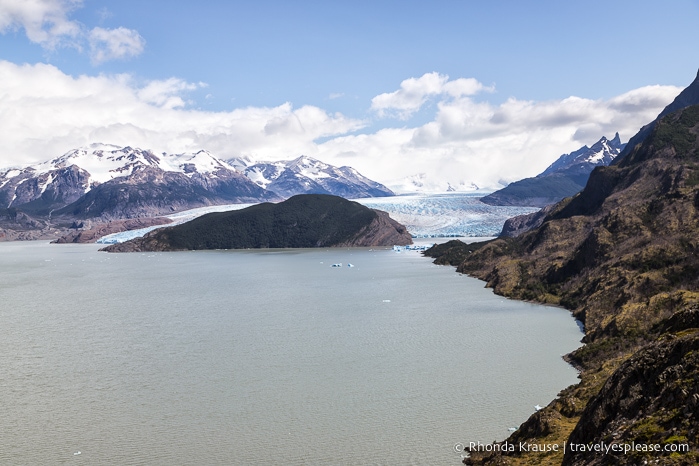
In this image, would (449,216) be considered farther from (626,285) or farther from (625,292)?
(625,292)

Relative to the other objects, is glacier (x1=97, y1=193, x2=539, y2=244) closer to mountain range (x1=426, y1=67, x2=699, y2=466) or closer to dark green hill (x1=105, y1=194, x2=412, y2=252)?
dark green hill (x1=105, y1=194, x2=412, y2=252)

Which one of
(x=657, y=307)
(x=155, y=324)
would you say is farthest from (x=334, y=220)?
(x=657, y=307)

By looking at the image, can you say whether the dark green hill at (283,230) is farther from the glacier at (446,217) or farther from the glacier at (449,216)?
the glacier at (446,217)

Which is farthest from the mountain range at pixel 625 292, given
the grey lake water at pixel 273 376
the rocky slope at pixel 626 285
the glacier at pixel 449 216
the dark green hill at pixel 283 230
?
the glacier at pixel 449 216

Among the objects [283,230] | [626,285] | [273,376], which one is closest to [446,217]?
[283,230]

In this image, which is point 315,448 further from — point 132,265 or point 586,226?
point 132,265
